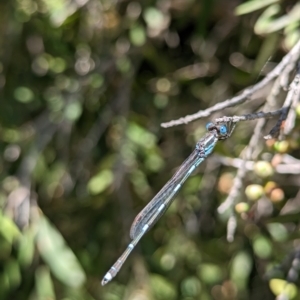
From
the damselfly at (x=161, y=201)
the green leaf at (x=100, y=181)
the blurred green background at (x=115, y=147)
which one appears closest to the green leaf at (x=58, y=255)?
the blurred green background at (x=115, y=147)

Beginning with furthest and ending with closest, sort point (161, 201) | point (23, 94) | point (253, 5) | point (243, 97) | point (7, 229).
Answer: point (23, 94) → point (7, 229) → point (253, 5) → point (161, 201) → point (243, 97)

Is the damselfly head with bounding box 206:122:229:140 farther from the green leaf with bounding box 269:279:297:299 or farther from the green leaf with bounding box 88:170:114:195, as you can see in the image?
the green leaf with bounding box 88:170:114:195

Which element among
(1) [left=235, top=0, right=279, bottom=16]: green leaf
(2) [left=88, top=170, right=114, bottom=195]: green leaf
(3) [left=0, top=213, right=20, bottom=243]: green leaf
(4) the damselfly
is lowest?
(2) [left=88, top=170, right=114, bottom=195]: green leaf

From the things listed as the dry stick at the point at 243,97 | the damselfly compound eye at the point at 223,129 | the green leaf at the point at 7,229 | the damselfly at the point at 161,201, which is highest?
the dry stick at the point at 243,97

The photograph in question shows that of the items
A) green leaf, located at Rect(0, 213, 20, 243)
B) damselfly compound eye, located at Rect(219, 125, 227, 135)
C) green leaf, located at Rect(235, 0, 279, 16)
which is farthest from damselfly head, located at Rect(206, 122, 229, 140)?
green leaf, located at Rect(0, 213, 20, 243)

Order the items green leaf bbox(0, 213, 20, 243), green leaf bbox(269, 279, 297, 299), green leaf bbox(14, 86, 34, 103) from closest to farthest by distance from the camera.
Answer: green leaf bbox(269, 279, 297, 299), green leaf bbox(0, 213, 20, 243), green leaf bbox(14, 86, 34, 103)

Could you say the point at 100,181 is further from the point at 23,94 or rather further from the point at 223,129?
the point at 223,129

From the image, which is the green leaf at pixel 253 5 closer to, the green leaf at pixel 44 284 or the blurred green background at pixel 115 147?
the blurred green background at pixel 115 147

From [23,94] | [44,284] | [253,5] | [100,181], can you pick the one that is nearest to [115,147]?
[100,181]
